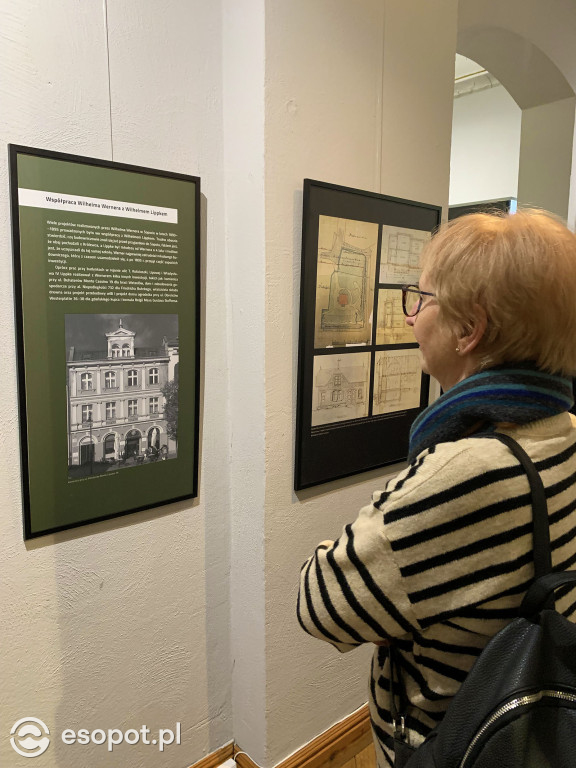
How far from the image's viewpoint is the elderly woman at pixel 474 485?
Result: 0.73 meters

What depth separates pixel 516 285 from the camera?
0.75 m

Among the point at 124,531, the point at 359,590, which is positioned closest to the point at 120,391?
the point at 124,531

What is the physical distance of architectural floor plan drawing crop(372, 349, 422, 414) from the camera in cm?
182

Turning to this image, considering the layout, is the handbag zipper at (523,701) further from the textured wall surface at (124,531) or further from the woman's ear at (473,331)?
the textured wall surface at (124,531)

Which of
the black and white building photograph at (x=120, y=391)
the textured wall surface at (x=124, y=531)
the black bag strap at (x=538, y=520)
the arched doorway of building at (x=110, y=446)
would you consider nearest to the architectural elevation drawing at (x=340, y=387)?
the textured wall surface at (x=124, y=531)

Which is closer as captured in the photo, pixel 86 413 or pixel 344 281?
pixel 86 413

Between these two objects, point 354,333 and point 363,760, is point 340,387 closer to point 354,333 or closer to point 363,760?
point 354,333

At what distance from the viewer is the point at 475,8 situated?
2.32m

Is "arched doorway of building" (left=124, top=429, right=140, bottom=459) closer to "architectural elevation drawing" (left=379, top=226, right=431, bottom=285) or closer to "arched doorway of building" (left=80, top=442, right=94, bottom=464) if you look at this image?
"arched doorway of building" (left=80, top=442, right=94, bottom=464)

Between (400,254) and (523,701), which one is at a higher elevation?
(400,254)

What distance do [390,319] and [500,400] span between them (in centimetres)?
109

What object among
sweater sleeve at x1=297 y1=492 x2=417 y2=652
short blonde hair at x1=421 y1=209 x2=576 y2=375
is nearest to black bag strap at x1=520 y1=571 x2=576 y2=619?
sweater sleeve at x1=297 y1=492 x2=417 y2=652

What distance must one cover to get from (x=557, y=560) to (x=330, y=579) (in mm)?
313
